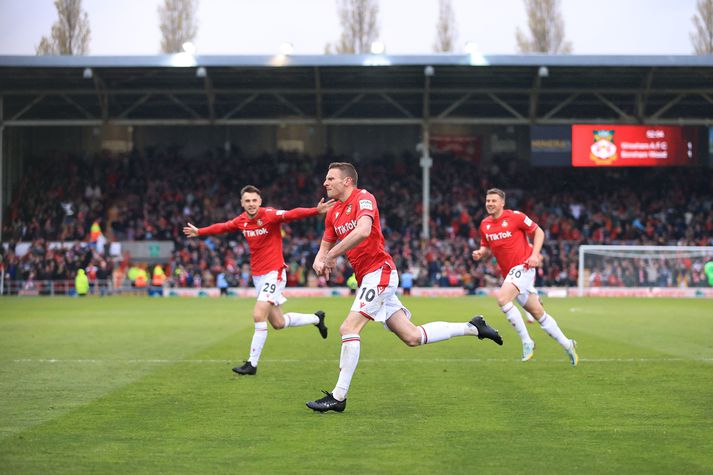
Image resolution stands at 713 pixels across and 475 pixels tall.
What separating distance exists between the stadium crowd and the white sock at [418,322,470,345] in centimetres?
3147

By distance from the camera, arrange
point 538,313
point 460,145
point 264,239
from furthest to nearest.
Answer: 1. point 460,145
2. point 538,313
3. point 264,239

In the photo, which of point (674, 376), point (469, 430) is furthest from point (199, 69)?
point (469, 430)

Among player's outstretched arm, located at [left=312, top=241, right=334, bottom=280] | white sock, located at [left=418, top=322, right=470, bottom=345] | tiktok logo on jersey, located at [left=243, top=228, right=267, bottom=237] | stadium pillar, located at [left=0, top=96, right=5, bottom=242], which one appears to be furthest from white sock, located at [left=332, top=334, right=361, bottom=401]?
stadium pillar, located at [left=0, top=96, right=5, bottom=242]

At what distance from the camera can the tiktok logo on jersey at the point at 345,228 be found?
361 inches

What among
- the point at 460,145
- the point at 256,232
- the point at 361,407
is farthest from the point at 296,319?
the point at 460,145

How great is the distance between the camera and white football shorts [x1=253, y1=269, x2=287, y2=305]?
1282 cm

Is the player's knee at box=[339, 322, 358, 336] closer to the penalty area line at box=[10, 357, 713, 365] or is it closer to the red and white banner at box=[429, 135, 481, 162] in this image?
the penalty area line at box=[10, 357, 713, 365]

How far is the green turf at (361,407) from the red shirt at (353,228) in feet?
4.38

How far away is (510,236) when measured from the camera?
46.5ft

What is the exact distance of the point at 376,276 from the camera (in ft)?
30.3

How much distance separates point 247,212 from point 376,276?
4135 mm

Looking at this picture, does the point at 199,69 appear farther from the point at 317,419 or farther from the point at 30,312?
the point at 317,419

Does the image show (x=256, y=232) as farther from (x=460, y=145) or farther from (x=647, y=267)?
(x=460, y=145)

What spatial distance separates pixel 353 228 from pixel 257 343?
373 cm
